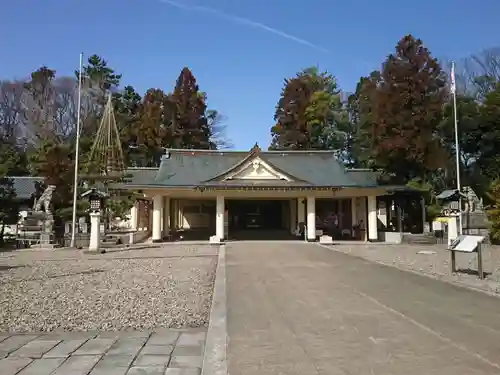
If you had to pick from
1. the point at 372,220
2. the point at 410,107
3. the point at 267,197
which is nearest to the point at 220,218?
the point at 267,197

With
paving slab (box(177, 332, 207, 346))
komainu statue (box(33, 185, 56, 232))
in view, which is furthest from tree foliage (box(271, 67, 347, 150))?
paving slab (box(177, 332, 207, 346))

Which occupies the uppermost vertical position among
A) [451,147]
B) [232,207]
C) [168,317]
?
[451,147]

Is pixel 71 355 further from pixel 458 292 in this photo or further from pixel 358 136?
pixel 358 136

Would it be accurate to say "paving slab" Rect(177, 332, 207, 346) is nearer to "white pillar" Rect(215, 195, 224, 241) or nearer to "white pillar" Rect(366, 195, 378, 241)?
"white pillar" Rect(215, 195, 224, 241)

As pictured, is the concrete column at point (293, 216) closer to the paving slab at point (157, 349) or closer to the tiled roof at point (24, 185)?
the tiled roof at point (24, 185)

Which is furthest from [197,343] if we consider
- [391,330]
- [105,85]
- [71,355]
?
[105,85]

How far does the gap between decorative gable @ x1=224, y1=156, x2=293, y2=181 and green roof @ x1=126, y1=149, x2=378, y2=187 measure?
25 cm

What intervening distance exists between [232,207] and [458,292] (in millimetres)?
26780

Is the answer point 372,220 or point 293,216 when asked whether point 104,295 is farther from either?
point 293,216

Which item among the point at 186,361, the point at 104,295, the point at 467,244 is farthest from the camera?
the point at 467,244

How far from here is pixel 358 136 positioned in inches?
1656

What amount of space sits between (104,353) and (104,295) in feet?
13.2

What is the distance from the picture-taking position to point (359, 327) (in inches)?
232

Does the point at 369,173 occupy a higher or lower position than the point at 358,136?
lower
